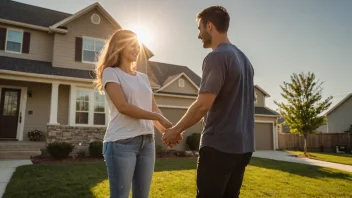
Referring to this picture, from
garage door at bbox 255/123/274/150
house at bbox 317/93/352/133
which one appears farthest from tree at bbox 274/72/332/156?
house at bbox 317/93/352/133

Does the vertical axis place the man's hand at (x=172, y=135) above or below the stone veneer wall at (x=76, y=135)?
above

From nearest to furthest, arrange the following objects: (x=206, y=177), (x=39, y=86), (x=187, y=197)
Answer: (x=206, y=177) → (x=187, y=197) → (x=39, y=86)

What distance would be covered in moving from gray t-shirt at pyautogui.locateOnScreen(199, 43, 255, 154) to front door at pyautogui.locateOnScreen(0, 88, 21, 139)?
1325cm

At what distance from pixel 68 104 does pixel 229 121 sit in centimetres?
1300

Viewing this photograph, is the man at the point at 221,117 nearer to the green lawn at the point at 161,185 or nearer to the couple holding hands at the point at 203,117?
the couple holding hands at the point at 203,117

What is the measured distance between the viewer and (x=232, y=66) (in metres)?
1.99

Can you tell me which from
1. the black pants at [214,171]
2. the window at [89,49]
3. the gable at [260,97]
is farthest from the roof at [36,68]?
the gable at [260,97]

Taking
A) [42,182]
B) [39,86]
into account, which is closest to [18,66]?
[39,86]

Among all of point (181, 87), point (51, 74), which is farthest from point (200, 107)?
point (181, 87)

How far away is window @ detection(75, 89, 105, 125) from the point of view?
13.1 meters

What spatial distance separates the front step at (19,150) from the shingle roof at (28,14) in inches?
258

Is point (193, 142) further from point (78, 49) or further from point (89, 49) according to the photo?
point (78, 49)

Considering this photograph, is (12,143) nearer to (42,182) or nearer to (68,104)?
(68,104)

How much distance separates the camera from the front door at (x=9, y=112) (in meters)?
12.3
